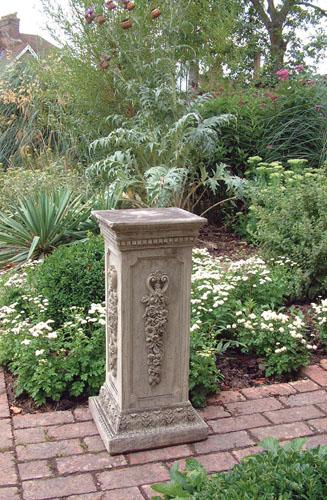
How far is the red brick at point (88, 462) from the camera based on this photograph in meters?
2.98

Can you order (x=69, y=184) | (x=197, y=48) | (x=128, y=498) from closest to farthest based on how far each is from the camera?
(x=128, y=498), (x=69, y=184), (x=197, y=48)

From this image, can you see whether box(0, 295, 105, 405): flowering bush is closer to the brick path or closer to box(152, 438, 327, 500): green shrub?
the brick path

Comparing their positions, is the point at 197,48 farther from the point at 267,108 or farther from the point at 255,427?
the point at 255,427

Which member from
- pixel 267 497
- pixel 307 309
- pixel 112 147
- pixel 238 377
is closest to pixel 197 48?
pixel 112 147

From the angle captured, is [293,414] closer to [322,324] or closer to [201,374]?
[201,374]

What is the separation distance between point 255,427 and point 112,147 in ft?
18.5

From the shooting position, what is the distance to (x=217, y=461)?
10.0 feet

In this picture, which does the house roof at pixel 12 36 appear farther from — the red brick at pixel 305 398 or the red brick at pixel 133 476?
the red brick at pixel 133 476

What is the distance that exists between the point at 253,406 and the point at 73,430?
3.43ft

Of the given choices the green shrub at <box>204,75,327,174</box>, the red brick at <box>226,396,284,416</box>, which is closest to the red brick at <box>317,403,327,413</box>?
the red brick at <box>226,396,284,416</box>

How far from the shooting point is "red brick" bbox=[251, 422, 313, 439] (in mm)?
3309

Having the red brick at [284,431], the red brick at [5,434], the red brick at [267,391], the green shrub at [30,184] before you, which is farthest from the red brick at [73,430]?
the green shrub at [30,184]

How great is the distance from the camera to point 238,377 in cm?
406

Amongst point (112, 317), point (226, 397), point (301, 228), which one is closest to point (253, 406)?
point (226, 397)
